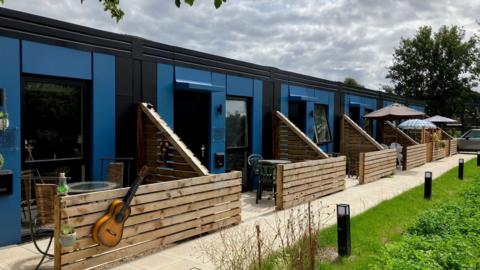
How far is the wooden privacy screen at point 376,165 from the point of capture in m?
11.3

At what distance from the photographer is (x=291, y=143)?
35.8 ft

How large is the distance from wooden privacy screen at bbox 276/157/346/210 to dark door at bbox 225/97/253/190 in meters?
2.09

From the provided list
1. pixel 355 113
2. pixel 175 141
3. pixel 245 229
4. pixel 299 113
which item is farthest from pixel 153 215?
pixel 355 113

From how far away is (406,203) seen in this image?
8312 millimetres

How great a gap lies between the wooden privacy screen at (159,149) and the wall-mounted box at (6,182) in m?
2.33

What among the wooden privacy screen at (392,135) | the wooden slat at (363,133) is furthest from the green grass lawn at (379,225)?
the wooden privacy screen at (392,135)

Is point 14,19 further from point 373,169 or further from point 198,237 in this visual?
point 373,169

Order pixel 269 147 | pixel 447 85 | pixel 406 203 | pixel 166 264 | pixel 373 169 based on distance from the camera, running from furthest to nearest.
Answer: pixel 447 85, pixel 373 169, pixel 269 147, pixel 406 203, pixel 166 264

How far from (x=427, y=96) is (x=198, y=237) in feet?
102

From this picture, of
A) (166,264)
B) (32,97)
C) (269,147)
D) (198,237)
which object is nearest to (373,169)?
(269,147)

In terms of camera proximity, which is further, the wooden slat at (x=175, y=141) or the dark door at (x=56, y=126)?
the wooden slat at (x=175, y=141)

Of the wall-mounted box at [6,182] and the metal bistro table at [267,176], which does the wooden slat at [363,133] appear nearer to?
the metal bistro table at [267,176]

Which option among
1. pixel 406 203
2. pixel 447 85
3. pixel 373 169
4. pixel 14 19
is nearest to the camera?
pixel 14 19

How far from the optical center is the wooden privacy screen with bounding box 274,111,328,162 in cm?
1048
